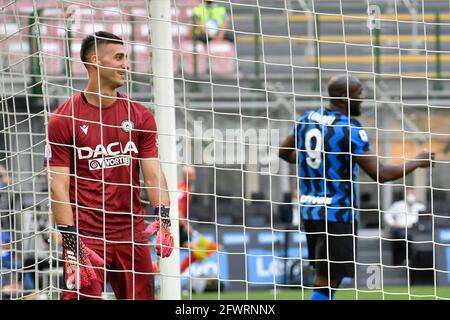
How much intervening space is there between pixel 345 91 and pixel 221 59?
7.43 meters

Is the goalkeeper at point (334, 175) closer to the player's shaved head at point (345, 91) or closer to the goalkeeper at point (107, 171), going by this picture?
the player's shaved head at point (345, 91)

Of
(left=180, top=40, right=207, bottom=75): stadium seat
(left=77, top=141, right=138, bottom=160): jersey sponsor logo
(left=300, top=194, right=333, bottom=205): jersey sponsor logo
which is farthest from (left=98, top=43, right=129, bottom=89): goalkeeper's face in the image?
(left=180, top=40, right=207, bottom=75): stadium seat

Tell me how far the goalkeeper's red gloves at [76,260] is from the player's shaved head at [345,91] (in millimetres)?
2061

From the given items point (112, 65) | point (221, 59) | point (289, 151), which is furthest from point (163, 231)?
point (221, 59)

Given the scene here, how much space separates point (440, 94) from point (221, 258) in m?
3.64

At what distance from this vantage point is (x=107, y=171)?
591 cm

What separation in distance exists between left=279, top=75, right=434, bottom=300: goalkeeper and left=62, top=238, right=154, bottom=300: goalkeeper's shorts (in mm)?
1279

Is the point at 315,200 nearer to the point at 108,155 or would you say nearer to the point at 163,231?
the point at 163,231

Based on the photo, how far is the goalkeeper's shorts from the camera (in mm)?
5902

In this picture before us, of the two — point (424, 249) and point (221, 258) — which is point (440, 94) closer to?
point (424, 249)

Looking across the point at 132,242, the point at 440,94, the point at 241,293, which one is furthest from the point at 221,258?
the point at 132,242

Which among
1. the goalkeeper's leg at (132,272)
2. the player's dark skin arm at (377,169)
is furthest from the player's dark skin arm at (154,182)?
the player's dark skin arm at (377,169)
